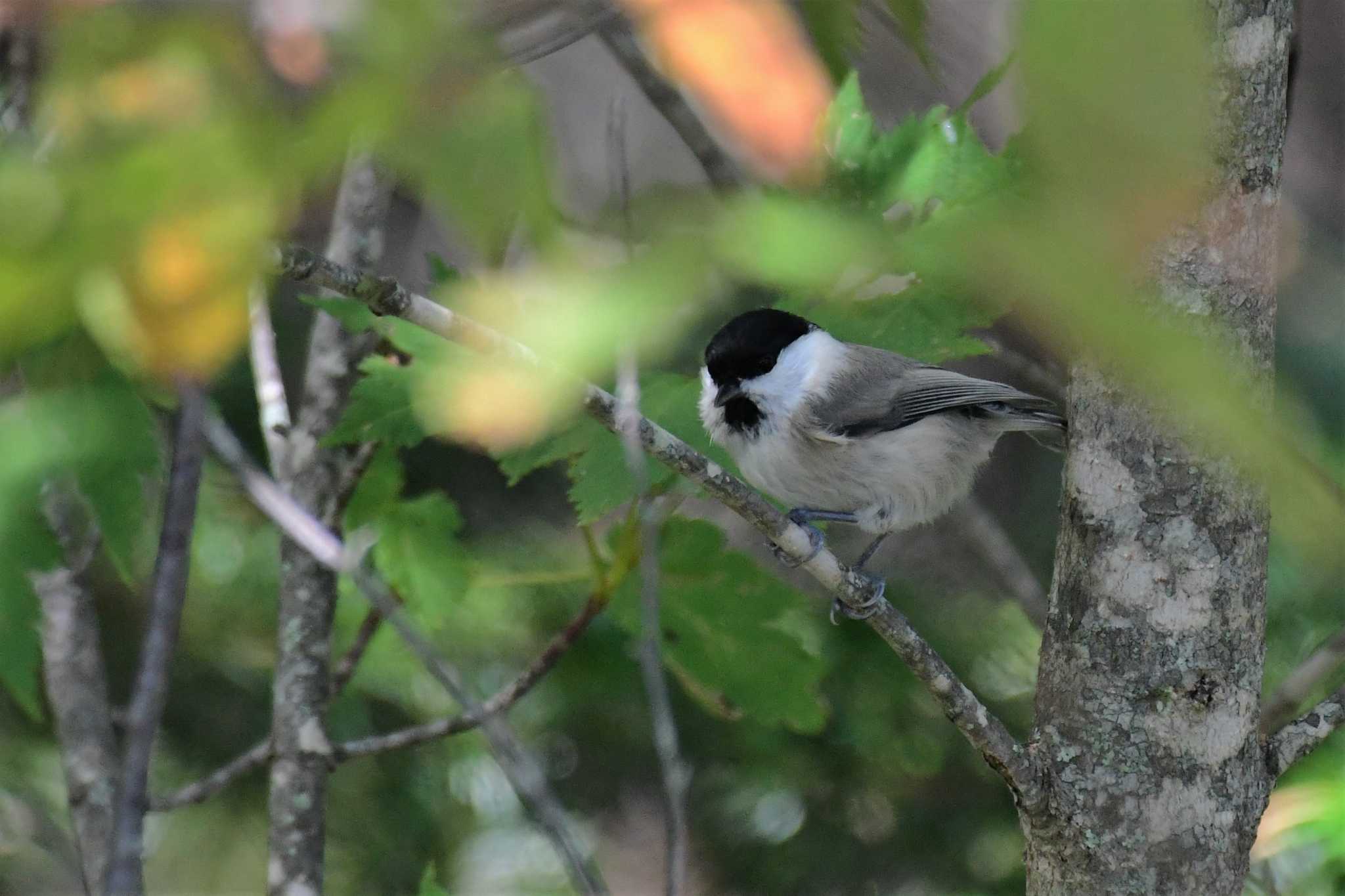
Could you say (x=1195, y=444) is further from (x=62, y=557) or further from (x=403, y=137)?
(x=62, y=557)

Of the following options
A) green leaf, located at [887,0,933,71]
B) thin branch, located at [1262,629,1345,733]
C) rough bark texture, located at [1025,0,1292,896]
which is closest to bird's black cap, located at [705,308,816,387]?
rough bark texture, located at [1025,0,1292,896]

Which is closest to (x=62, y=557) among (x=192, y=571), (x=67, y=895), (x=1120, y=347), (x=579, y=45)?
(x=192, y=571)

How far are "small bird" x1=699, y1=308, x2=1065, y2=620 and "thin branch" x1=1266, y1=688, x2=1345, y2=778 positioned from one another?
3.04 ft

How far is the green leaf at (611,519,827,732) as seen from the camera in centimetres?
193

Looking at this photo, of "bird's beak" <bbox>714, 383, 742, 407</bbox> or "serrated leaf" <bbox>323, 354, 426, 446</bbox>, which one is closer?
"serrated leaf" <bbox>323, 354, 426, 446</bbox>

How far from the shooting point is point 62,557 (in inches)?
63.1

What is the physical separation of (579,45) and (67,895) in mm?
2888

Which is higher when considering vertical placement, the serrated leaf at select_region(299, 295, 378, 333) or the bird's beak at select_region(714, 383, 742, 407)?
the serrated leaf at select_region(299, 295, 378, 333)

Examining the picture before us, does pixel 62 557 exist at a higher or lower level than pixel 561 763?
higher

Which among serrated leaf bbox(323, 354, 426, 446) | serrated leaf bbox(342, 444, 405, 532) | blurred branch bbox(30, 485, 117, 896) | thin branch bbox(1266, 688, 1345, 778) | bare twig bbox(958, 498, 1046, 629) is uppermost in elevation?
thin branch bbox(1266, 688, 1345, 778)

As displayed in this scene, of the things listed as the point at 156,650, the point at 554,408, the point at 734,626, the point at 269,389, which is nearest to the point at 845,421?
the point at 734,626

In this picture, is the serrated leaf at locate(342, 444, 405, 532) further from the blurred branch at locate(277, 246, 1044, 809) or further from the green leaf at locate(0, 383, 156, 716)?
the blurred branch at locate(277, 246, 1044, 809)

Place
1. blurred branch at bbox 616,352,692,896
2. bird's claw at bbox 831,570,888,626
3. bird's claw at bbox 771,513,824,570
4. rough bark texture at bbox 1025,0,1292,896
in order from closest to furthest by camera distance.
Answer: blurred branch at bbox 616,352,692,896
rough bark texture at bbox 1025,0,1292,896
bird's claw at bbox 831,570,888,626
bird's claw at bbox 771,513,824,570

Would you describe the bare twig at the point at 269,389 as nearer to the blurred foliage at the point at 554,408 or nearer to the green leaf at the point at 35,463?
the blurred foliage at the point at 554,408
